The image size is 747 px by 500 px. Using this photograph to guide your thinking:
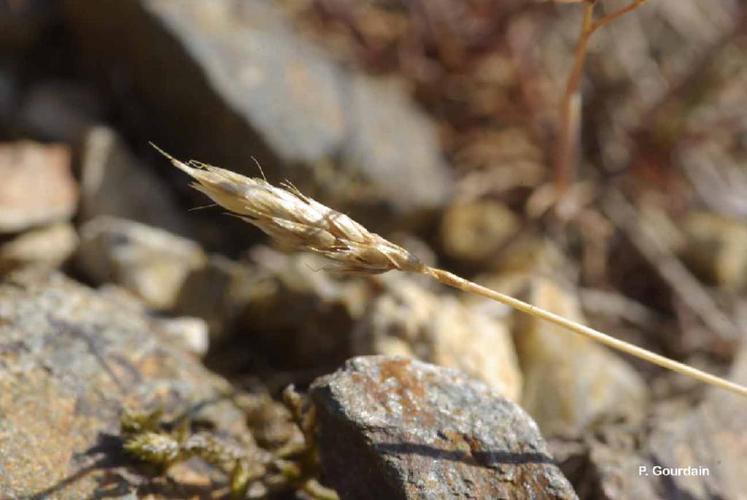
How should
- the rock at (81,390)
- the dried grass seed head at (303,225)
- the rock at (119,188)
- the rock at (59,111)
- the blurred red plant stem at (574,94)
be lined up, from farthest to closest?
the rock at (59,111) < the rock at (119,188) < the blurred red plant stem at (574,94) < the rock at (81,390) < the dried grass seed head at (303,225)

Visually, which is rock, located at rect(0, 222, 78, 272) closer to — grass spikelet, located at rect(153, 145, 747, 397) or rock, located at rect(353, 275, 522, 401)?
rock, located at rect(353, 275, 522, 401)

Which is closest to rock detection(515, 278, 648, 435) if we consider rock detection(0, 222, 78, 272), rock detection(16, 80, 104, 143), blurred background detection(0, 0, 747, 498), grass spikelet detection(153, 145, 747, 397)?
blurred background detection(0, 0, 747, 498)

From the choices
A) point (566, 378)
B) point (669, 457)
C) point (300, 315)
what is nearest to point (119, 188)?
point (300, 315)

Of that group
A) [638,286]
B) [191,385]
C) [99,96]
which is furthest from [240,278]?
[638,286]

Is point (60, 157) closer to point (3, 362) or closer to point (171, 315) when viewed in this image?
point (171, 315)

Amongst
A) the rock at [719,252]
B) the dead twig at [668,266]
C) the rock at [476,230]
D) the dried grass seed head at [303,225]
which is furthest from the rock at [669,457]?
the rock at [719,252]

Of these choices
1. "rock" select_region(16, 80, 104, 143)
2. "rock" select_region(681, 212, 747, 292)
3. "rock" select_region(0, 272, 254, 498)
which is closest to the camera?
"rock" select_region(0, 272, 254, 498)

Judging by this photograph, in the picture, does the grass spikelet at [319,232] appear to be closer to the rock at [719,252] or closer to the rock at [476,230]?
the rock at [476,230]
